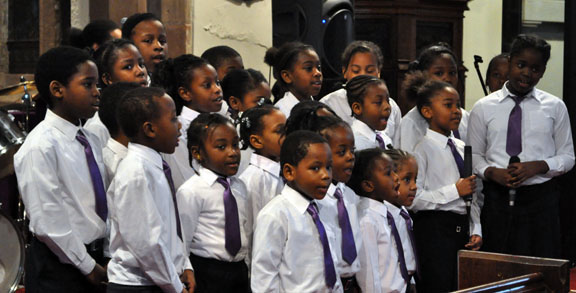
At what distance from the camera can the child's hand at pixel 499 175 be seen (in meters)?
4.29

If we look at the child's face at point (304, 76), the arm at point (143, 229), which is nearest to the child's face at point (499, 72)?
the child's face at point (304, 76)

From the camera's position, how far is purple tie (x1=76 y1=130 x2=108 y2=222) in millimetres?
3051

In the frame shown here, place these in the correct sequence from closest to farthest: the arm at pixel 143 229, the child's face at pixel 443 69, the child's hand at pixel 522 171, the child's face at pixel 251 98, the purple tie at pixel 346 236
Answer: the arm at pixel 143 229 < the purple tie at pixel 346 236 < the child's face at pixel 251 98 < the child's hand at pixel 522 171 < the child's face at pixel 443 69

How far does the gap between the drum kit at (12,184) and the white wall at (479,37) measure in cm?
522

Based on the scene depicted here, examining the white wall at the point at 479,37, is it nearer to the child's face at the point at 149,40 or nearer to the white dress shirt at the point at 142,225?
the child's face at the point at 149,40

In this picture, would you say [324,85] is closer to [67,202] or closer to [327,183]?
[327,183]

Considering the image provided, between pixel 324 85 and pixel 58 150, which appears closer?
pixel 58 150

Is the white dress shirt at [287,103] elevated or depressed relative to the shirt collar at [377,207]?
elevated

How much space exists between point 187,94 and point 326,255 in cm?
100

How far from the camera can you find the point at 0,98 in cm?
516

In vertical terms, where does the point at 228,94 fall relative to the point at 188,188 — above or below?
above

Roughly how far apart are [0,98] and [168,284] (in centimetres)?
273

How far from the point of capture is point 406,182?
373 centimetres

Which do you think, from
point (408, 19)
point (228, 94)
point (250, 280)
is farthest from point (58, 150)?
point (408, 19)
